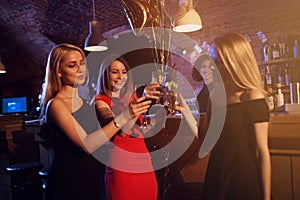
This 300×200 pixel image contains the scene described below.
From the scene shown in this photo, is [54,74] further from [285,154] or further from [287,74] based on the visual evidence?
[287,74]

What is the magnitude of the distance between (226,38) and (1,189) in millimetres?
4473

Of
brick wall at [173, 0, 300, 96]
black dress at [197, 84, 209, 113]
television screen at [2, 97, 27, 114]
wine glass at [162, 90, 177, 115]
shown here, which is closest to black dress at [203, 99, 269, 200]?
wine glass at [162, 90, 177, 115]

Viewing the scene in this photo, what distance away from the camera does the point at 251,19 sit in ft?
13.3

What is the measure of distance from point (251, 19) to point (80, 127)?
3.38 metres

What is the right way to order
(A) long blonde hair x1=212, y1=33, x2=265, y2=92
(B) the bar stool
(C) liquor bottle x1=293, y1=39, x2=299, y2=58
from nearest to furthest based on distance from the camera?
(A) long blonde hair x1=212, y1=33, x2=265, y2=92 < (B) the bar stool < (C) liquor bottle x1=293, y1=39, x2=299, y2=58

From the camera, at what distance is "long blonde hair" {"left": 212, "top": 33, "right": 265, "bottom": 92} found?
1.69 metres

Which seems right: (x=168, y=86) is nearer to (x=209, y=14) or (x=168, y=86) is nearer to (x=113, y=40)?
(x=209, y=14)

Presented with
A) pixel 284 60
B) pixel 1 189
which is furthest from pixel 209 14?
pixel 1 189

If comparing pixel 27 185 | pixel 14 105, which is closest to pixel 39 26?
pixel 14 105

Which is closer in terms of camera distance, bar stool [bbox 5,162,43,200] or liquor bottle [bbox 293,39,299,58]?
bar stool [bbox 5,162,43,200]

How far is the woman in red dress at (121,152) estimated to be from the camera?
62.2 inches

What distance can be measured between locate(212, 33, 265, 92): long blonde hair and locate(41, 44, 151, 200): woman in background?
28.0 inches

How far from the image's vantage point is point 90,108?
5.33ft

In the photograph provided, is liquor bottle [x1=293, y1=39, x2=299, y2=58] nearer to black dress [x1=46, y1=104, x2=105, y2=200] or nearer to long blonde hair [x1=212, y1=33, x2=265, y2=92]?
long blonde hair [x1=212, y1=33, x2=265, y2=92]
